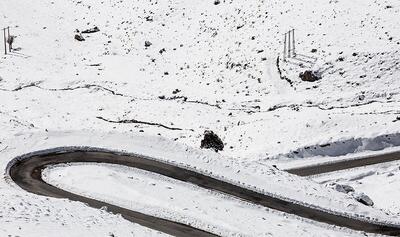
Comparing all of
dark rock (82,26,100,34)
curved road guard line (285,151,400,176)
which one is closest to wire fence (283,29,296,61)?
curved road guard line (285,151,400,176)

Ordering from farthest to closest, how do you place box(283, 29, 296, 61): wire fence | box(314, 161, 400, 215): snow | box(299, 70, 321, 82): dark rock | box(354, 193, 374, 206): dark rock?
1. box(283, 29, 296, 61): wire fence
2. box(299, 70, 321, 82): dark rock
3. box(314, 161, 400, 215): snow
4. box(354, 193, 374, 206): dark rock

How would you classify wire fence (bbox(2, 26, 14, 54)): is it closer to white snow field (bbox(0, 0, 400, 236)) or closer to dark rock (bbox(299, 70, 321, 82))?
white snow field (bbox(0, 0, 400, 236))

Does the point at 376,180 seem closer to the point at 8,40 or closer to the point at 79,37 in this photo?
the point at 79,37

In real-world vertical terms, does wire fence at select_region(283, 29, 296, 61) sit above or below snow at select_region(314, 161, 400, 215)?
above

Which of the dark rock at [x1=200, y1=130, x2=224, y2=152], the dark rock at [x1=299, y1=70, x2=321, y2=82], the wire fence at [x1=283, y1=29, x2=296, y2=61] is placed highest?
the wire fence at [x1=283, y1=29, x2=296, y2=61]

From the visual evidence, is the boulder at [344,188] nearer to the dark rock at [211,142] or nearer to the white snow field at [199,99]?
the white snow field at [199,99]

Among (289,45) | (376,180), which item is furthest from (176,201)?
(289,45)

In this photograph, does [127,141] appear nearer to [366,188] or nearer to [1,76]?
[366,188]

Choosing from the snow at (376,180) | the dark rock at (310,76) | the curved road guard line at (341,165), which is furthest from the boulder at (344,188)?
the dark rock at (310,76)
